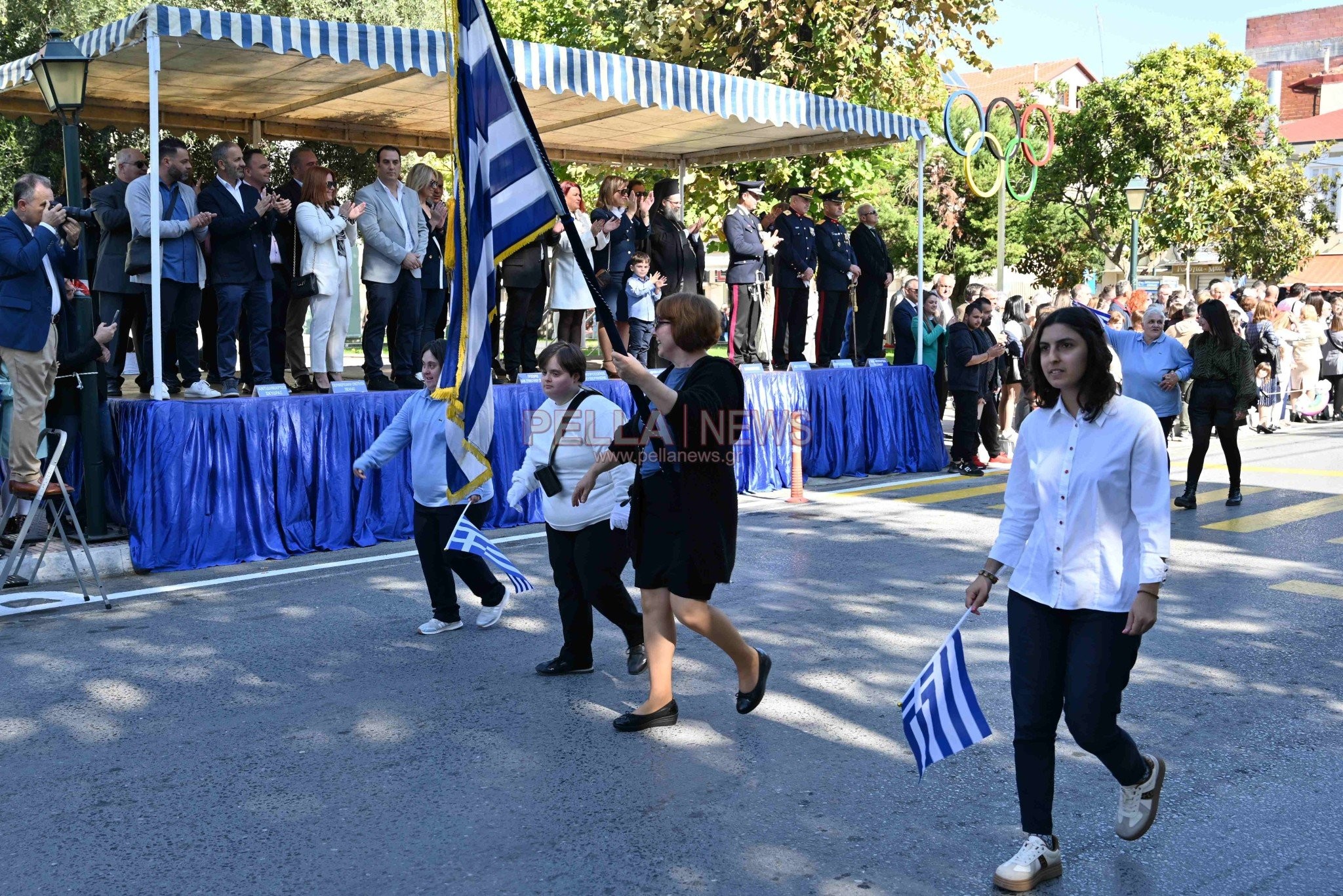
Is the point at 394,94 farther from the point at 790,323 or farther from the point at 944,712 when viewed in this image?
the point at 944,712

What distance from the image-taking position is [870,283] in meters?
14.4

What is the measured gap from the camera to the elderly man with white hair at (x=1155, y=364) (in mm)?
10398

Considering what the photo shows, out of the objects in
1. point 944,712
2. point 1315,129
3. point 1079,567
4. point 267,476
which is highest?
point 1315,129

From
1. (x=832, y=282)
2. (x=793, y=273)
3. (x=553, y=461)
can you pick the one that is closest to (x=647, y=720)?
(x=553, y=461)

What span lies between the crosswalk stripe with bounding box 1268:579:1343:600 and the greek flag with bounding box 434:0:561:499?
5.43m

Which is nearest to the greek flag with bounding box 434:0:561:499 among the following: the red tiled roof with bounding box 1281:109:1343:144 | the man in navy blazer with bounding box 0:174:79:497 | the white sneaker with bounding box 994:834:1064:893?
the white sneaker with bounding box 994:834:1064:893

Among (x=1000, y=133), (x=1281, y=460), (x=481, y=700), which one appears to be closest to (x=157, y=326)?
(x=481, y=700)

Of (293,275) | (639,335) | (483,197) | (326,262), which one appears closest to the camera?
(483,197)

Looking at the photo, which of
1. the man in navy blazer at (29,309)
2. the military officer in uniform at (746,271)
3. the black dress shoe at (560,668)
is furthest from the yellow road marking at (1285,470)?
the man in navy blazer at (29,309)

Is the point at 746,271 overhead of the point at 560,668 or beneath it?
overhead

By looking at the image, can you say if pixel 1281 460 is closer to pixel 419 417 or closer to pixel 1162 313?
pixel 1162 313

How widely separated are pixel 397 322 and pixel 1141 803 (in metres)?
8.30

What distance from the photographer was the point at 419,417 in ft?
22.5

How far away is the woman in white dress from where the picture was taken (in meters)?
11.8
